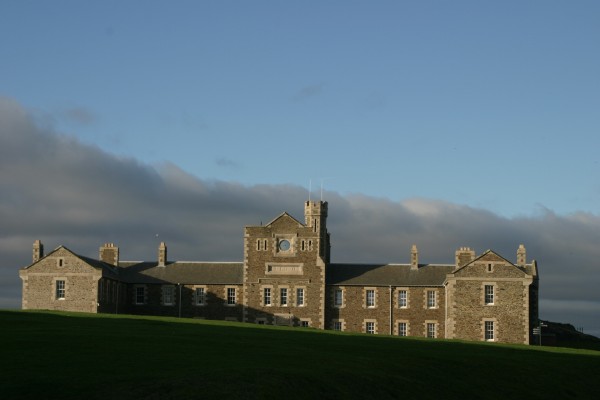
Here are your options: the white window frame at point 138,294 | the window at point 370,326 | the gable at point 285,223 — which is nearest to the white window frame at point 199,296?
the white window frame at point 138,294

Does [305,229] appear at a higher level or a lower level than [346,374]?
higher

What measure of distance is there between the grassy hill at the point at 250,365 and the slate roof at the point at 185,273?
3095 cm

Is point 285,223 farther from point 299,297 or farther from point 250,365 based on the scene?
point 250,365

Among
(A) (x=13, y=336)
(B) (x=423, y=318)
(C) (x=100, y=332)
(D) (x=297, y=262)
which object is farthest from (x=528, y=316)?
(A) (x=13, y=336)

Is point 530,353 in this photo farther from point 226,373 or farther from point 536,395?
point 226,373

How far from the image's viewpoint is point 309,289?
9531 centimetres

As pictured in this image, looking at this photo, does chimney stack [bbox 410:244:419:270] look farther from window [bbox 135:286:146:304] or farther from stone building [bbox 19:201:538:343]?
window [bbox 135:286:146:304]

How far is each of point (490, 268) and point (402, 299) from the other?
357 inches

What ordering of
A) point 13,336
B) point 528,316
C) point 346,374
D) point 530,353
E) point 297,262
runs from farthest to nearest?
point 297,262 < point 528,316 < point 530,353 < point 13,336 < point 346,374

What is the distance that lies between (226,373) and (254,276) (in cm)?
5765

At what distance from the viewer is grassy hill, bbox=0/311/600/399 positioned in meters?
36.2

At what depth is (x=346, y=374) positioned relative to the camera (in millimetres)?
42750

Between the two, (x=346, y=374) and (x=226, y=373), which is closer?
(x=226, y=373)

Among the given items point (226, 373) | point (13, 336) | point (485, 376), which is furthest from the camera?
point (485, 376)
